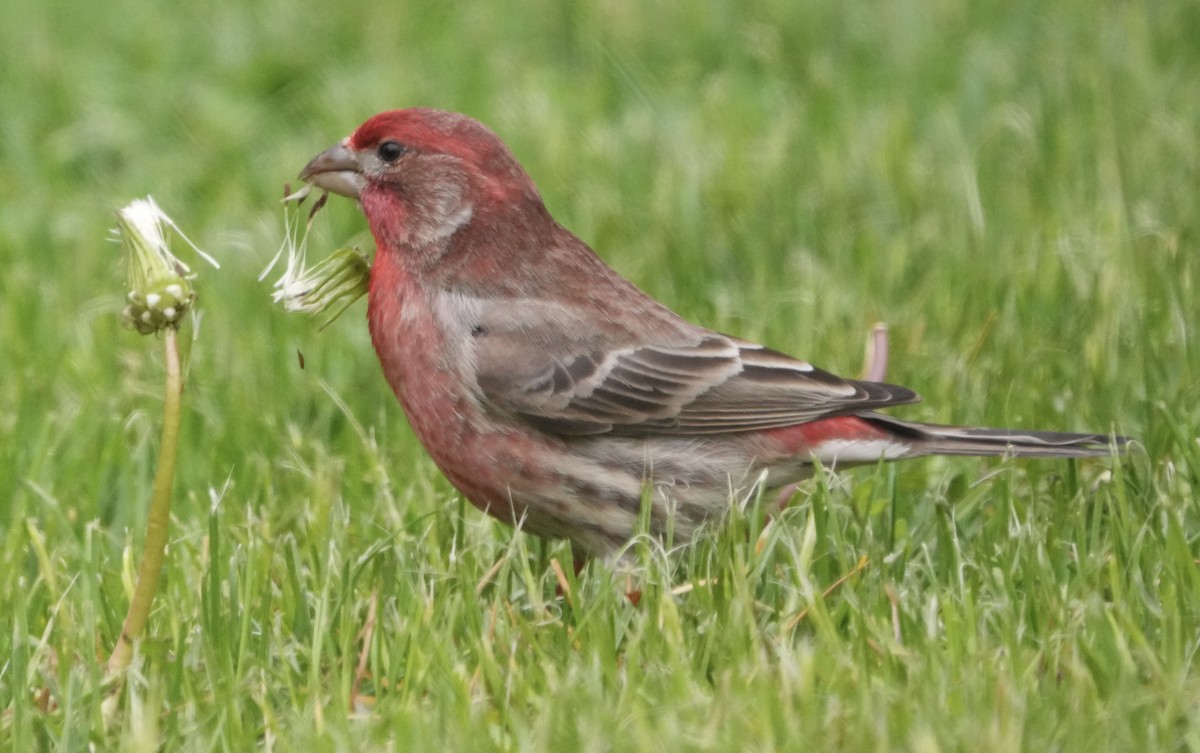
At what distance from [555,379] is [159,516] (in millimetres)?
1184

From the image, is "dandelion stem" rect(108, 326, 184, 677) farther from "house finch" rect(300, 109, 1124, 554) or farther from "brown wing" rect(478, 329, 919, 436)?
"brown wing" rect(478, 329, 919, 436)

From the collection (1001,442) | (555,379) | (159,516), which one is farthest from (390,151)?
(1001,442)

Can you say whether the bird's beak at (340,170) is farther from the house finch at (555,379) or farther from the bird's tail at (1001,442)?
the bird's tail at (1001,442)

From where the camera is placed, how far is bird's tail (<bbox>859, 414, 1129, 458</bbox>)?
432 centimetres

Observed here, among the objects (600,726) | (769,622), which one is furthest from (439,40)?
(600,726)

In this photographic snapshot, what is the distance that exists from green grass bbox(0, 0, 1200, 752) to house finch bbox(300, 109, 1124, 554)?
0.16m

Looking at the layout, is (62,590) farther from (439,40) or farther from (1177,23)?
(1177,23)

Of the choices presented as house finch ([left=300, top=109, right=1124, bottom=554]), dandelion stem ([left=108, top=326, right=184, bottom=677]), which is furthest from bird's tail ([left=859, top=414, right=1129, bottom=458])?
dandelion stem ([left=108, top=326, right=184, bottom=677])

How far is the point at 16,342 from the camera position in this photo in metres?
5.86

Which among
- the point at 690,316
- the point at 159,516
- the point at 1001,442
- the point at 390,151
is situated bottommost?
the point at 159,516

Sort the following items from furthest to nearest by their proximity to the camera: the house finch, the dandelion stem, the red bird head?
1. the red bird head
2. the house finch
3. the dandelion stem

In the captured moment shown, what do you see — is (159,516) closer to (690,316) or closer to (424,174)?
(424,174)

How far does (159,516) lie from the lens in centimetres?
349

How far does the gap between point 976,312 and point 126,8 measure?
16.3 ft
